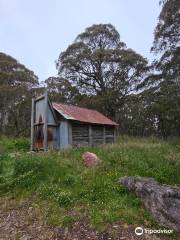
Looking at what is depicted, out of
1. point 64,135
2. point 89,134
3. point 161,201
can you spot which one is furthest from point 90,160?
point 89,134

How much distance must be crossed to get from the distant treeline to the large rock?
19020 mm

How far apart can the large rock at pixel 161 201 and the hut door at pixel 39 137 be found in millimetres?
7814

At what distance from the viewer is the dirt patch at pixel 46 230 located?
5.62 meters

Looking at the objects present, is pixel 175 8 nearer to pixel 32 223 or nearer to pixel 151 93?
pixel 151 93

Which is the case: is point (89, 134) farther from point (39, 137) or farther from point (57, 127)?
point (39, 137)

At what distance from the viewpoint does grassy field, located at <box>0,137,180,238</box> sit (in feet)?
20.9

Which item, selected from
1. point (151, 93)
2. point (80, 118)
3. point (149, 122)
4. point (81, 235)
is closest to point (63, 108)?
point (80, 118)

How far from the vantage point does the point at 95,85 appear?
102ft

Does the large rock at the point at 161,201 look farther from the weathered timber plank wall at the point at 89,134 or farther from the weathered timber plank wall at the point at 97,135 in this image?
the weathered timber plank wall at the point at 97,135

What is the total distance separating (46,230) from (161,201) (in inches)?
103

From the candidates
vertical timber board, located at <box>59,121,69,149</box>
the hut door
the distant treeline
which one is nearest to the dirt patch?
vertical timber board, located at <box>59,121,69,149</box>

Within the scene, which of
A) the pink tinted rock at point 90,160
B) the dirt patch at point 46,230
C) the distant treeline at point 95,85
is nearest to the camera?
the dirt patch at point 46,230

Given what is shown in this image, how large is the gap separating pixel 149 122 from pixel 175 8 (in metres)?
13.1

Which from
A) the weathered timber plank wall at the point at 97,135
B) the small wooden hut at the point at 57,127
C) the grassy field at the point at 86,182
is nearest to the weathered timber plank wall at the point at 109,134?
the weathered timber plank wall at the point at 97,135
